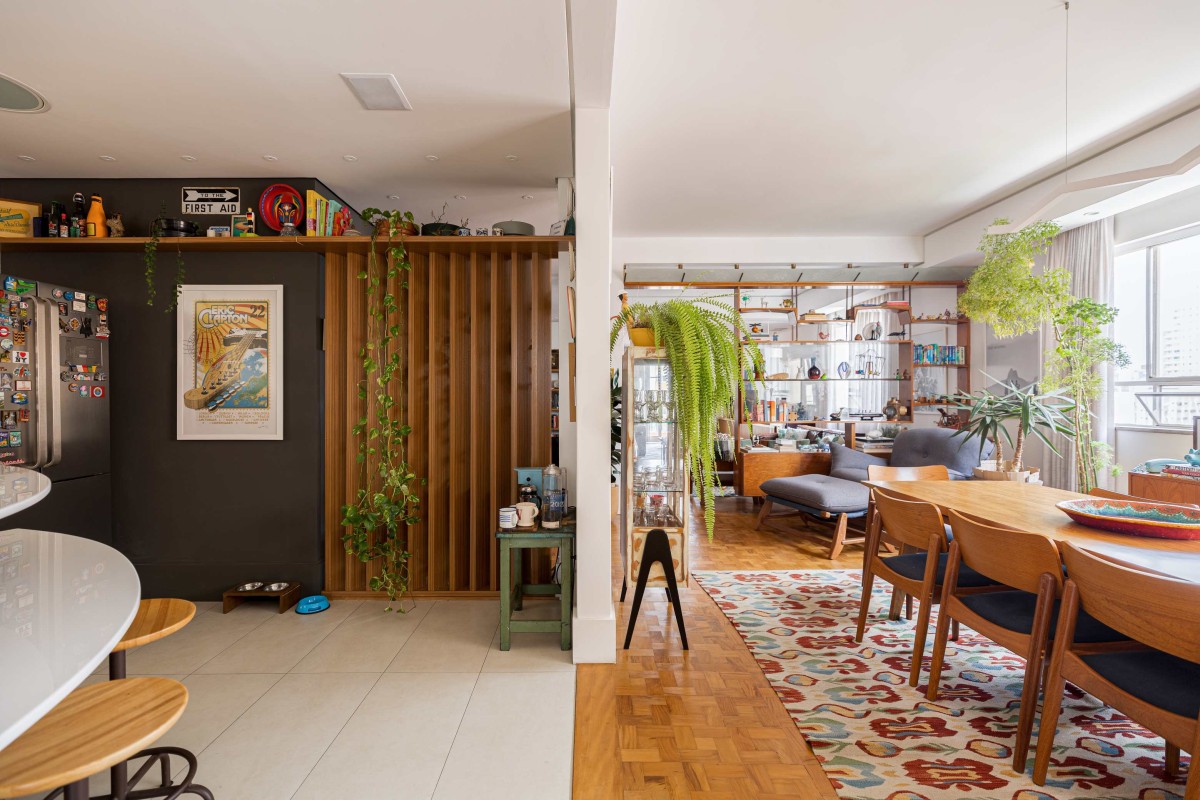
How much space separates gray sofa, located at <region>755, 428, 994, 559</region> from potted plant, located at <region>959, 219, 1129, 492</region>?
2.52 feet

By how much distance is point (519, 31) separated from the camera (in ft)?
7.61

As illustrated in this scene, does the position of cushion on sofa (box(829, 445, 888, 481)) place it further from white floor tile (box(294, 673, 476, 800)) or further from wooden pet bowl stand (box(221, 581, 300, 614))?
wooden pet bowl stand (box(221, 581, 300, 614))

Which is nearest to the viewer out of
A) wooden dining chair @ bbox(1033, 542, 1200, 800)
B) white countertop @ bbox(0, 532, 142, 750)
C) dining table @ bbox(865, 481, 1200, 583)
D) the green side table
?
white countertop @ bbox(0, 532, 142, 750)

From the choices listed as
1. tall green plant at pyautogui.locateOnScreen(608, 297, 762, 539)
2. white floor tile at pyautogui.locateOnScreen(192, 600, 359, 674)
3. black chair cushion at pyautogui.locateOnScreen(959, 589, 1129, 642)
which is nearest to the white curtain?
black chair cushion at pyautogui.locateOnScreen(959, 589, 1129, 642)

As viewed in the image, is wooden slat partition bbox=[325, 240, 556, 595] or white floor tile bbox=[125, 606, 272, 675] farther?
wooden slat partition bbox=[325, 240, 556, 595]

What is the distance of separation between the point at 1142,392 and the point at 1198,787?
468cm

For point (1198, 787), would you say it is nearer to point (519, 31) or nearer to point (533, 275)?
point (519, 31)

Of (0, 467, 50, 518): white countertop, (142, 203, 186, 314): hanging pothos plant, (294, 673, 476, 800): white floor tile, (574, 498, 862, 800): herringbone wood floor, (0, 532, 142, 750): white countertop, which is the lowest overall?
(294, 673, 476, 800): white floor tile

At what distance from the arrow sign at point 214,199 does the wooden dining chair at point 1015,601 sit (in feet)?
14.5

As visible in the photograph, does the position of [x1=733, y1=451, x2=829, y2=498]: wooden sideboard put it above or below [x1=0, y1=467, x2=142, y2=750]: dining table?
below

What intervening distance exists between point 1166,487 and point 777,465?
2.81 m

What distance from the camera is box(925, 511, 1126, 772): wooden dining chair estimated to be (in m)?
1.93

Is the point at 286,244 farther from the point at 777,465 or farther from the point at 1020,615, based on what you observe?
the point at 777,465

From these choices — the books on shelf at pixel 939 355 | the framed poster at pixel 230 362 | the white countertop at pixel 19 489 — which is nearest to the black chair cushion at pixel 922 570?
the white countertop at pixel 19 489
